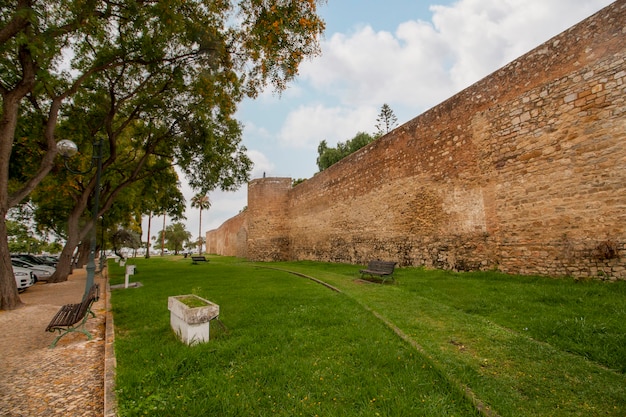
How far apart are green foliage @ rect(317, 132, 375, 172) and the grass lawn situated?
30.5 meters

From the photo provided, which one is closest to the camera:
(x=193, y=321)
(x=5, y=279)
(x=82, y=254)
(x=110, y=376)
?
(x=110, y=376)

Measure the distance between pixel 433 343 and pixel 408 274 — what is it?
6532mm

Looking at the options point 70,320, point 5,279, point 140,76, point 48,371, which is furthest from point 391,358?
point 140,76

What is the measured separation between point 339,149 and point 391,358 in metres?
36.2

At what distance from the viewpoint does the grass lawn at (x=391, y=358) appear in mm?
2684

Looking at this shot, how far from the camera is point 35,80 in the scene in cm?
802

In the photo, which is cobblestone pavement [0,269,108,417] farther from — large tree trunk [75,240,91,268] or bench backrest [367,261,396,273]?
large tree trunk [75,240,91,268]

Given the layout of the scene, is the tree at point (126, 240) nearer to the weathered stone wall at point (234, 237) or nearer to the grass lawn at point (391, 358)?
the weathered stone wall at point (234, 237)

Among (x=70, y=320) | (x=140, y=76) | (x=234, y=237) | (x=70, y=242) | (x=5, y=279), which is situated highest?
(x=140, y=76)

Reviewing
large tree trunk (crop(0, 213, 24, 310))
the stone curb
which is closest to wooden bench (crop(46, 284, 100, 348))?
the stone curb

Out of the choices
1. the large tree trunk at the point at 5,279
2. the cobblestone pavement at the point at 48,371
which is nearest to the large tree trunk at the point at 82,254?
the large tree trunk at the point at 5,279

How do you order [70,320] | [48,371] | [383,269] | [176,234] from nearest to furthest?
[48,371] < [70,320] < [383,269] < [176,234]

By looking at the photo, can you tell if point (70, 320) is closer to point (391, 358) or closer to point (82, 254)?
point (391, 358)

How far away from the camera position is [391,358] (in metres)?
3.51
